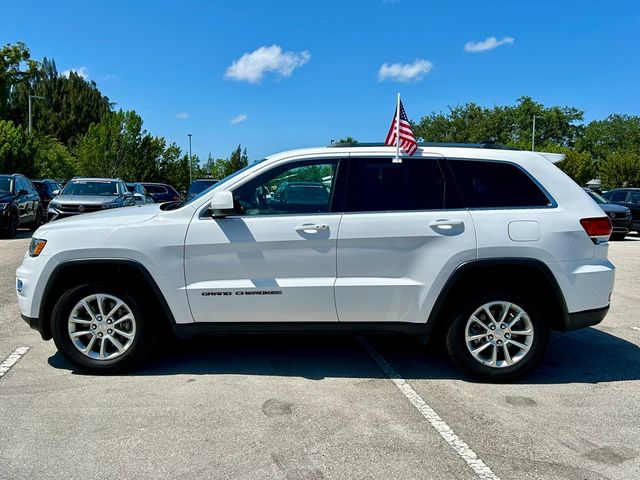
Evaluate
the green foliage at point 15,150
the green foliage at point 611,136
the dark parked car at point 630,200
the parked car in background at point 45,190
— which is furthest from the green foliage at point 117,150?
the green foliage at point 611,136

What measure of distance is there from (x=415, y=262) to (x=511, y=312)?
910 millimetres

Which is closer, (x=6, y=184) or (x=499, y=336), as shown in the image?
(x=499, y=336)

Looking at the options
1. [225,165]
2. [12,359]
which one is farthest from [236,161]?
[12,359]

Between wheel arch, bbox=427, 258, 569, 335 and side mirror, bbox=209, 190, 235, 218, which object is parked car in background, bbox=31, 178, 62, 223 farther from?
wheel arch, bbox=427, 258, 569, 335

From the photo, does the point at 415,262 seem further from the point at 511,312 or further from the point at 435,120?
the point at 435,120

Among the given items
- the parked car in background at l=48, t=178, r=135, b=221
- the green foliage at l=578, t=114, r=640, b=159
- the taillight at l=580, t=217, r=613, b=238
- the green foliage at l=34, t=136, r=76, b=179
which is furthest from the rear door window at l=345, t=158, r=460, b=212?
the green foliage at l=578, t=114, r=640, b=159

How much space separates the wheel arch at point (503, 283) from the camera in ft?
14.1

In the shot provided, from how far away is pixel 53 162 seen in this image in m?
40.7

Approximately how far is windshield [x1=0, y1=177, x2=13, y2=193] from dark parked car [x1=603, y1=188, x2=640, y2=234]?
18.7 meters

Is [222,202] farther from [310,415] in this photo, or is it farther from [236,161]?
[236,161]

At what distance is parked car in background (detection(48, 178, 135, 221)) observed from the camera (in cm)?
1370

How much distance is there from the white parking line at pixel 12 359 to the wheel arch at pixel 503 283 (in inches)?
142

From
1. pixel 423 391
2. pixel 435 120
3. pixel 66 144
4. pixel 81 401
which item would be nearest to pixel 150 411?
pixel 81 401

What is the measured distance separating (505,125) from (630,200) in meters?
60.6
